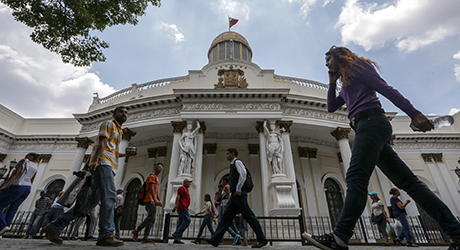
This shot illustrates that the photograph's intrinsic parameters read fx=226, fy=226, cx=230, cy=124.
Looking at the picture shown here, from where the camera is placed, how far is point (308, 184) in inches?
532

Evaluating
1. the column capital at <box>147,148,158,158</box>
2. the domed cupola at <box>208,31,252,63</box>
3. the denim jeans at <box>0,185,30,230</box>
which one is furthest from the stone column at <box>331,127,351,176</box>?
the denim jeans at <box>0,185,30,230</box>

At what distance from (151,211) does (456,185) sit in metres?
19.2

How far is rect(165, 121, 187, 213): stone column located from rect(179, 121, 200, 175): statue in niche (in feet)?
1.31

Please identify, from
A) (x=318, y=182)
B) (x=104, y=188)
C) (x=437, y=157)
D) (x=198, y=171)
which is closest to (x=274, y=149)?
(x=198, y=171)

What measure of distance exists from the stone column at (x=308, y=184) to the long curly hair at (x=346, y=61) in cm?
1198

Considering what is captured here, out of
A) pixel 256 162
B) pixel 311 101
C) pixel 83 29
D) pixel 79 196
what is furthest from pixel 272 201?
pixel 83 29

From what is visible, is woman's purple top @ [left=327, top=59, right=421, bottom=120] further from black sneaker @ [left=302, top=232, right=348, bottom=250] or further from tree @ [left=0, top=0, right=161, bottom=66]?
tree @ [left=0, top=0, right=161, bottom=66]

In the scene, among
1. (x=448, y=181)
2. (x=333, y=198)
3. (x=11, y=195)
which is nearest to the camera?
(x=11, y=195)

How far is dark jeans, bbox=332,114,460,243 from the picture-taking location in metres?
1.76

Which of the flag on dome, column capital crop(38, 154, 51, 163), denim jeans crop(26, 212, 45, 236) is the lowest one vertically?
denim jeans crop(26, 212, 45, 236)

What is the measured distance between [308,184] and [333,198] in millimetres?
1831

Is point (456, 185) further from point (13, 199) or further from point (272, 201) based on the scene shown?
point (13, 199)

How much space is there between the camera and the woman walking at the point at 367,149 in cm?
177

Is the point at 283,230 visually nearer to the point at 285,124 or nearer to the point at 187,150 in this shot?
the point at 187,150
